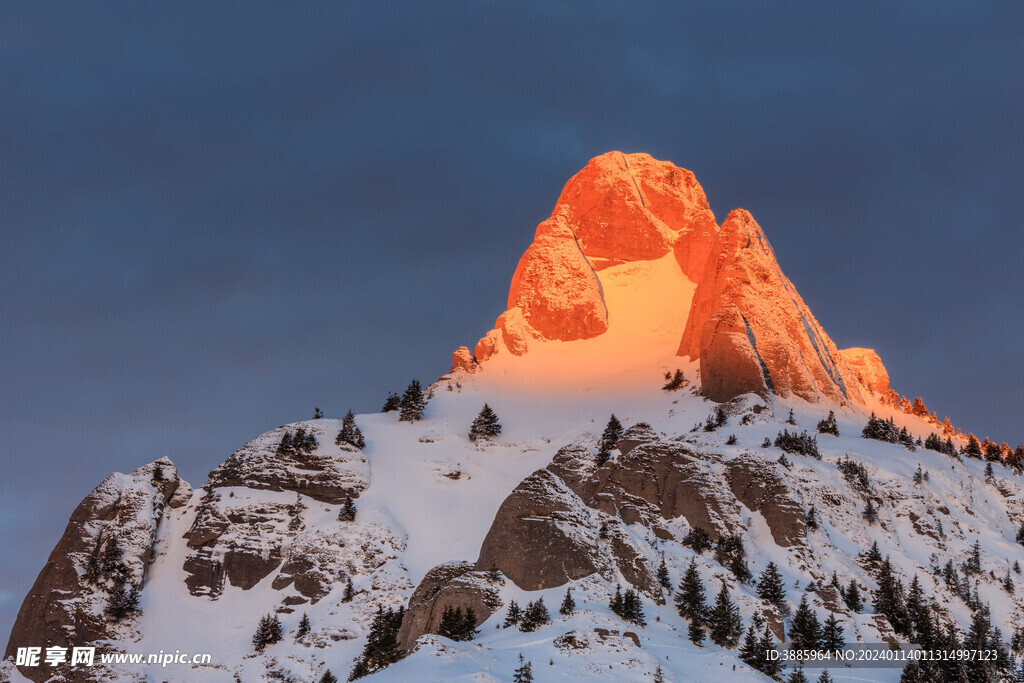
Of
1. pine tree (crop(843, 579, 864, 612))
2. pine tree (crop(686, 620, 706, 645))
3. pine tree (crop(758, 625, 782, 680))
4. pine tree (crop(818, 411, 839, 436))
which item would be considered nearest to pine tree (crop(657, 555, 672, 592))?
pine tree (crop(686, 620, 706, 645))

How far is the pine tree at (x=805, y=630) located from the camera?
6034 centimetres

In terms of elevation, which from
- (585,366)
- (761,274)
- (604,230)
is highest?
(604,230)

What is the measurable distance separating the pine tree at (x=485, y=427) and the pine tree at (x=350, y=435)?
43.2ft

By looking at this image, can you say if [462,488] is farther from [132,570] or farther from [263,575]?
[132,570]

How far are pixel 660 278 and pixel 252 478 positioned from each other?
85.5 m

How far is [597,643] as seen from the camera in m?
51.3

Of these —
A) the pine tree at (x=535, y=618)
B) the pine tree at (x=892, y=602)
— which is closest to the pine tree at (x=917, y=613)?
the pine tree at (x=892, y=602)

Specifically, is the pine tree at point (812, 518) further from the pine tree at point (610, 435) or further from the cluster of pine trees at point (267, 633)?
the cluster of pine trees at point (267, 633)

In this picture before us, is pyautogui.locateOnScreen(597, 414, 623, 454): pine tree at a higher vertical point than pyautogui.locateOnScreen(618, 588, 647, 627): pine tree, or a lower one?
higher

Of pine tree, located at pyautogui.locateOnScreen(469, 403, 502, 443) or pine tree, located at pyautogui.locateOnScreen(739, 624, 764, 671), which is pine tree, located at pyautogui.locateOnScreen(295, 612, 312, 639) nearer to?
pine tree, located at pyautogui.locateOnScreen(739, 624, 764, 671)

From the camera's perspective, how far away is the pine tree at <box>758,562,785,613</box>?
65.3 metres

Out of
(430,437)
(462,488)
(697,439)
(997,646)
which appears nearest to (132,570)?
(462,488)

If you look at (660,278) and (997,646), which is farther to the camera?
(660,278)

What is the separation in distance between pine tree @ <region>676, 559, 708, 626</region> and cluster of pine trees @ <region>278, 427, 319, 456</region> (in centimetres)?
4833
